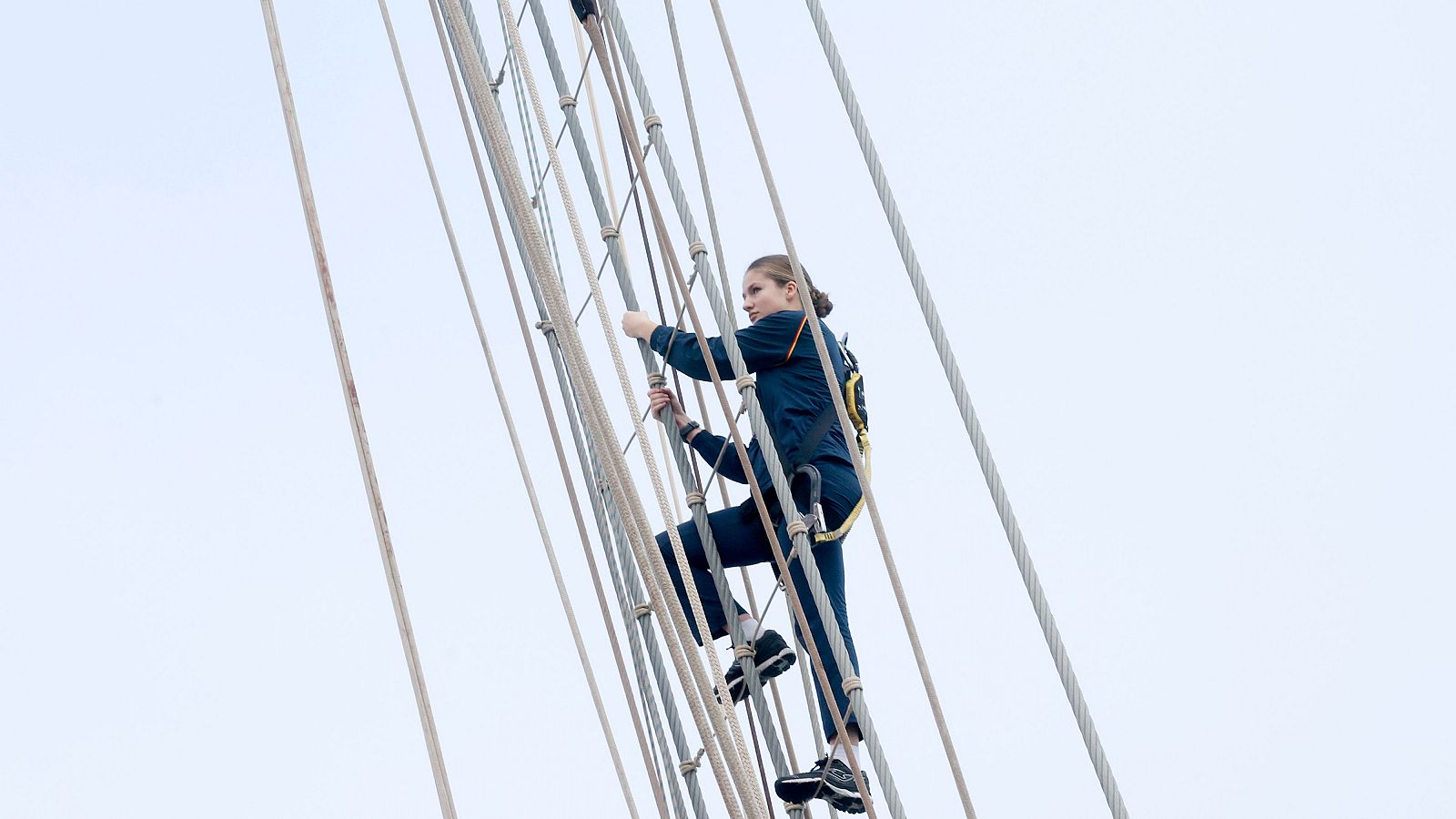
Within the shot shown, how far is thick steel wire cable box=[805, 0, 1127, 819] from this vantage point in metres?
4.35

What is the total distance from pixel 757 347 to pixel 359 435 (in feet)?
4.31

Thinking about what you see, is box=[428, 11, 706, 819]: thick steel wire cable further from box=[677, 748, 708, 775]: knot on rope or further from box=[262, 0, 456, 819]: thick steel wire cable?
box=[262, 0, 456, 819]: thick steel wire cable

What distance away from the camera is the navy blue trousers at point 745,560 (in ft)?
16.1

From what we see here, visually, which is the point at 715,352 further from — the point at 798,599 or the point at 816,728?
the point at 816,728

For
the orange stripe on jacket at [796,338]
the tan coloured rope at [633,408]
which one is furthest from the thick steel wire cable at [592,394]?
the orange stripe on jacket at [796,338]

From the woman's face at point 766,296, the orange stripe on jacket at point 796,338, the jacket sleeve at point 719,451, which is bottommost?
the jacket sleeve at point 719,451

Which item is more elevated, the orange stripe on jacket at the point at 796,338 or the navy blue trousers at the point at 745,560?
the orange stripe on jacket at the point at 796,338

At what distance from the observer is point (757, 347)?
5.06m

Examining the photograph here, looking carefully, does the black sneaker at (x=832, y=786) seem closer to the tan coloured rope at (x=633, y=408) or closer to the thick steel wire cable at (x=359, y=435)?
the tan coloured rope at (x=633, y=408)

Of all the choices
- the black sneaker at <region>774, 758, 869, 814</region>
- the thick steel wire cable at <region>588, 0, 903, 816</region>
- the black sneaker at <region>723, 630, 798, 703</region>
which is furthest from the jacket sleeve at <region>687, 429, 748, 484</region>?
the black sneaker at <region>774, 758, 869, 814</region>

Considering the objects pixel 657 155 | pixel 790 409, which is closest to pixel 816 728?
pixel 790 409

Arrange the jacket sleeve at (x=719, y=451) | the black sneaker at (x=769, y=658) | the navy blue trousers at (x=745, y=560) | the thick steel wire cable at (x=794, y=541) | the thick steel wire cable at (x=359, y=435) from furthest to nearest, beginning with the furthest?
the jacket sleeve at (x=719, y=451) < the black sneaker at (x=769, y=658) < the navy blue trousers at (x=745, y=560) < the thick steel wire cable at (x=794, y=541) < the thick steel wire cable at (x=359, y=435)

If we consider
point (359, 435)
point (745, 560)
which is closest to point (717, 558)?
point (745, 560)

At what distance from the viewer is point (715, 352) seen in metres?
5.04
